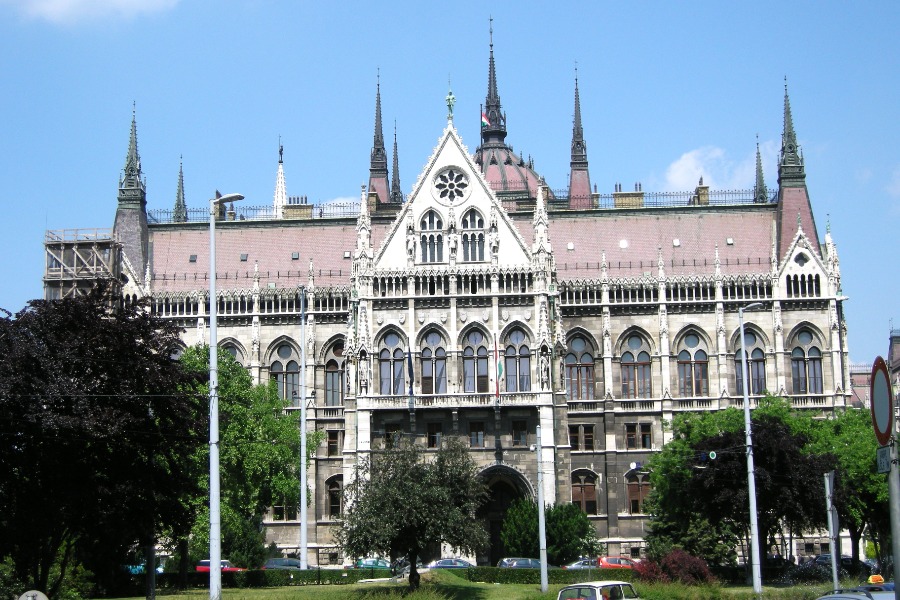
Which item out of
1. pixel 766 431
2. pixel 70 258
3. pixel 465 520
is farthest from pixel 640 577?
pixel 70 258

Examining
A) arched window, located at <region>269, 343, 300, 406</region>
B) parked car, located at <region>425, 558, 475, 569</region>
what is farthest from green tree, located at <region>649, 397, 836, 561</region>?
arched window, located at <region>269, 343, 300, 406</region>

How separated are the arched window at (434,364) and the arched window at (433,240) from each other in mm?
5014

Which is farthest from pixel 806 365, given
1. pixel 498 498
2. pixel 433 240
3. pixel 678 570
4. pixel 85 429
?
pixel 85 429

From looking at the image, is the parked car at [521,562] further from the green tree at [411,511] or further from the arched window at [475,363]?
the green tree at [411,511]

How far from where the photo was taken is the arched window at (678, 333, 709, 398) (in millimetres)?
91000

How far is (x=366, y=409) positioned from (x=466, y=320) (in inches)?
339

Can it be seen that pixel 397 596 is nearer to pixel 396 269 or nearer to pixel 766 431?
pixel 766 431

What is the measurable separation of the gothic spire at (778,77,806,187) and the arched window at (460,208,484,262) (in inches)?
1015

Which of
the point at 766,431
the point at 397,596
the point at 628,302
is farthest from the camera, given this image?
the point at 628,302

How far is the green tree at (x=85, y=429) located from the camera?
42719 millimetres

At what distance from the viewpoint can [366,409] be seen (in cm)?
8150

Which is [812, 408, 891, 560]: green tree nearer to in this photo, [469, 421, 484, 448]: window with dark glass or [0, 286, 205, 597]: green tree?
[469, 421, 484, 448]: window with dark glass

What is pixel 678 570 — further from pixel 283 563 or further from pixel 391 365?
pixel 283 563

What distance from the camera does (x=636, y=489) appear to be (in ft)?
292
